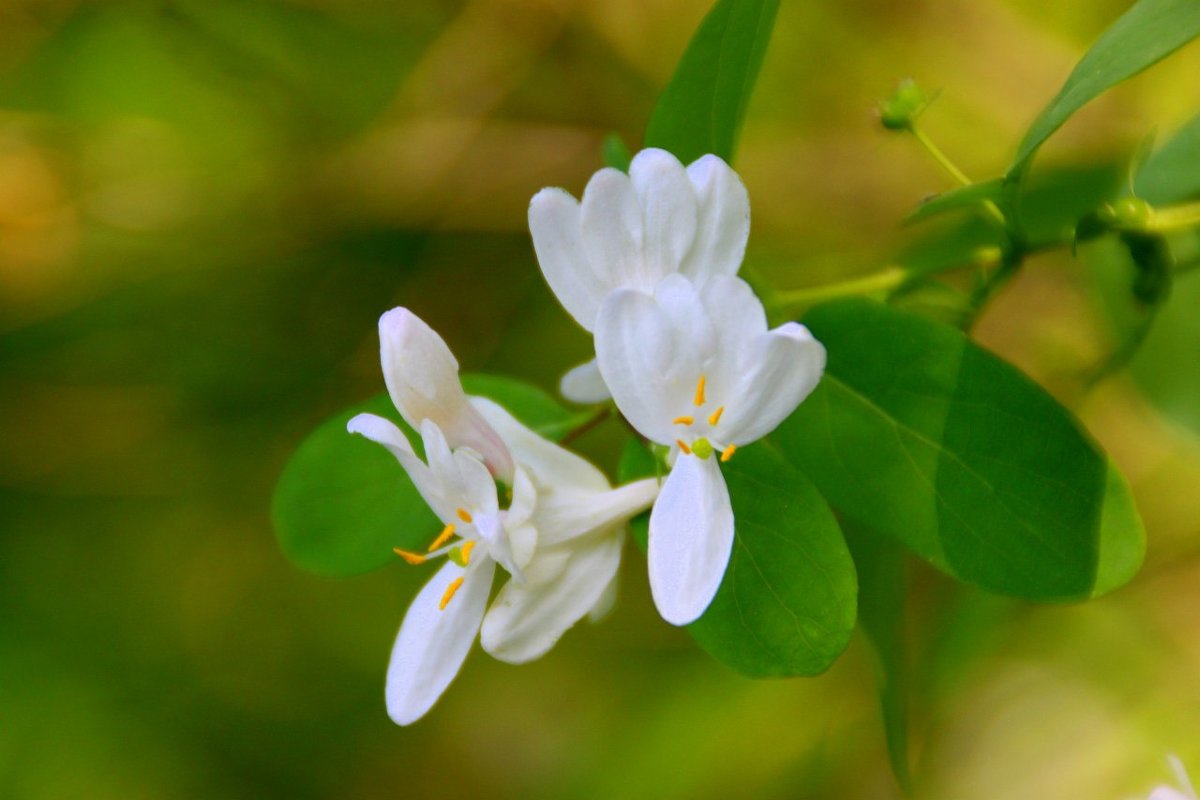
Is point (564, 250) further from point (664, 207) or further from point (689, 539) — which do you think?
point (689, 539)

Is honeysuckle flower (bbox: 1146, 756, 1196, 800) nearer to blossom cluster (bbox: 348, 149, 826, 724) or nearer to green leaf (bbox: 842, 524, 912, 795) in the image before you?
green leaf (bbox: 842, 524, 912, 795)

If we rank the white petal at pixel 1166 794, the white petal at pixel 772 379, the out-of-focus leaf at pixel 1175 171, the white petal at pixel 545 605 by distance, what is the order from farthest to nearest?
1. the out-of-focus leaf at pixel 1175 171
2. the white petal at pixel 1166 794
3. the white petal at pixel 545 605
4. the white petal at pixel 772 379

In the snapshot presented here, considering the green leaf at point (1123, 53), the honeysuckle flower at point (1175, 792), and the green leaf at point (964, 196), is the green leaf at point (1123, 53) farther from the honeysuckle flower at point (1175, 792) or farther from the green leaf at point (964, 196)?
the honeysuckle flower at point (1175, 792)

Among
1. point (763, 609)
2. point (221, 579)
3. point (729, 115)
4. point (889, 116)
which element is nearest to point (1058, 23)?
point (889, 116)

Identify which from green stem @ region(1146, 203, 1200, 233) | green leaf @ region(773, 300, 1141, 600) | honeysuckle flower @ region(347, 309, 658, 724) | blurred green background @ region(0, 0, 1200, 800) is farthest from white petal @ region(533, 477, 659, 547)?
blurred green background @ region(0, 0, 1200, 800)

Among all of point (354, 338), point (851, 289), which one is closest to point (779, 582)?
point (851, 289)

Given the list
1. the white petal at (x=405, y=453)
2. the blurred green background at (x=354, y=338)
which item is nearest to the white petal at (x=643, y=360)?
the white petal at (x=405, y=453)
